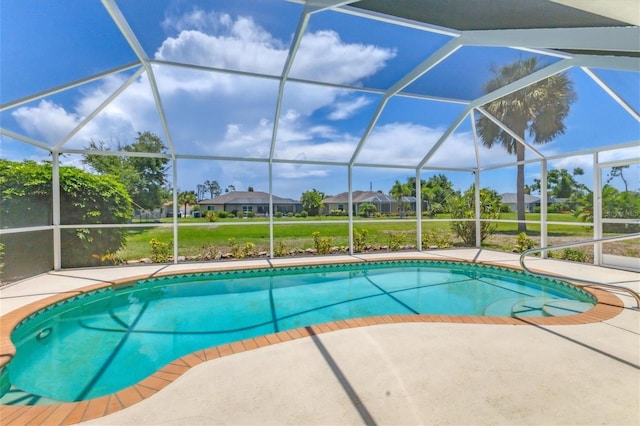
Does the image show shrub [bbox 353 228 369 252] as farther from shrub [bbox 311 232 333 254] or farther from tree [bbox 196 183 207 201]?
tree [bbox 196 183 207 201]

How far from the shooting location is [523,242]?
9641 mm

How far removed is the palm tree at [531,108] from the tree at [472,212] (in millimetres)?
1647

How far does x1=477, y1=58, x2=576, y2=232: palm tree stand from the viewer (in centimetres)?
703

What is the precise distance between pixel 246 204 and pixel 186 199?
2.64 metres

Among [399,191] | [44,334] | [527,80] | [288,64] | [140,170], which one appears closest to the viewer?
[44,334]

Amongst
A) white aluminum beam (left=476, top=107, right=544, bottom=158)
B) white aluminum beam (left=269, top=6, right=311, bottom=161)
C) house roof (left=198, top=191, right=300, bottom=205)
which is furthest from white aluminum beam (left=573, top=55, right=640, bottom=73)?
house roof (left=198, top=191, right=300, bottom=205)

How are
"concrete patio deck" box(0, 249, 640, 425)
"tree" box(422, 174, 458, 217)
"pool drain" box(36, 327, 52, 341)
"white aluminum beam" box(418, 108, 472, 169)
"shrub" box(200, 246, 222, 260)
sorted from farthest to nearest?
"tree" box(422, 174, 458, 217), "shrub" box(200, 246, 222, 260), "white aluminum beam" box(418, 108, 472, 169), "pool drain" box(36, 327, 52, 341), "concrete patio deck" box(0, 249, 640, 425)

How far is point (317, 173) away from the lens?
36.2 ft

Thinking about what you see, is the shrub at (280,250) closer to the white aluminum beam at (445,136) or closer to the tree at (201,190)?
the tree at (201,190)

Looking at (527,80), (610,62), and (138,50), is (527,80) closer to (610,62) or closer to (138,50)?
(610,62)

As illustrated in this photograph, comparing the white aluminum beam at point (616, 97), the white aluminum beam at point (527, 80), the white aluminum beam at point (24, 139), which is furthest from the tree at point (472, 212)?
the white aluminum beam at point (24, 139)

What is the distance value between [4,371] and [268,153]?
21.7ft

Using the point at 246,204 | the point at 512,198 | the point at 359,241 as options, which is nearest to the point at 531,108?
the point at 512,198

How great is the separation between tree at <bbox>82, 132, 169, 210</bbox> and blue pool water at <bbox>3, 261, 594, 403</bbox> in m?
4.34
